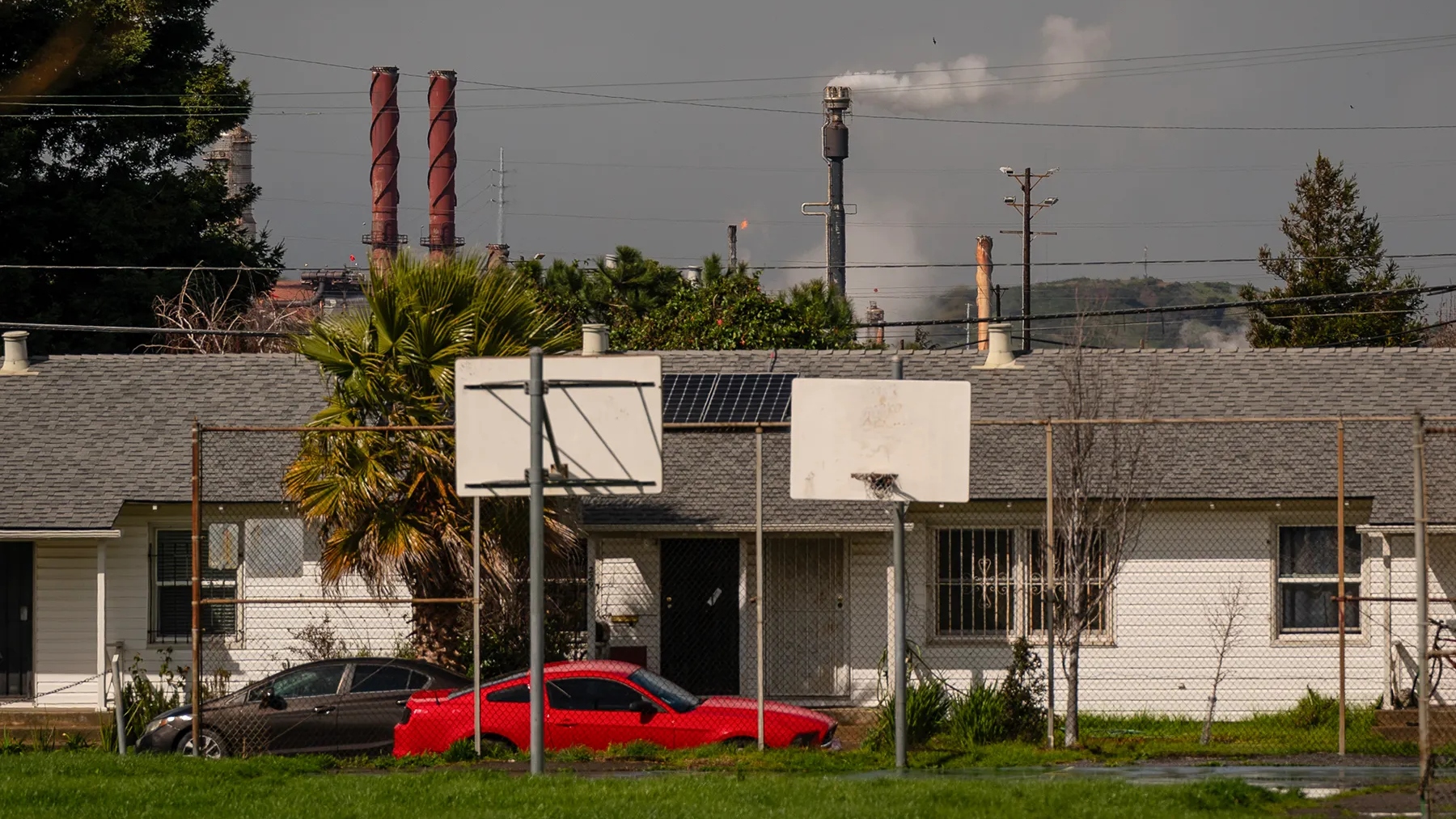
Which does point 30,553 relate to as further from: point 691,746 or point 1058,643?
point 1058,643

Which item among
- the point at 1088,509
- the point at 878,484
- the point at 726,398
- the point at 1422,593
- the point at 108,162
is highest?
the point at 108,162

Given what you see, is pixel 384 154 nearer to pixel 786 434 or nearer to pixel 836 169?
pixel 836 169

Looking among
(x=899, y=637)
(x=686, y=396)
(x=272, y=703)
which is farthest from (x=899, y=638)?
(x=686, y=396)

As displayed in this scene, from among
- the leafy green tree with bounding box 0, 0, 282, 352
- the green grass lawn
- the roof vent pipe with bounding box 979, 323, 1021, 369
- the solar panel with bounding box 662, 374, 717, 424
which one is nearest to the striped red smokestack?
the leafy green tree with bounding box 0, 0, 282, 352

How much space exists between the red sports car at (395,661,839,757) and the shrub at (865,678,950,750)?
17.8 inches

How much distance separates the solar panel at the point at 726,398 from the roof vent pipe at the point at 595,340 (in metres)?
1.08

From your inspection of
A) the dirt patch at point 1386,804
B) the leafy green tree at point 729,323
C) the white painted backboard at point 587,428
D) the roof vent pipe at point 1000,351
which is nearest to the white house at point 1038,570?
the roof vent pipe at point 1000,351

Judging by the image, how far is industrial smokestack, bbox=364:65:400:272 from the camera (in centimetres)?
6938

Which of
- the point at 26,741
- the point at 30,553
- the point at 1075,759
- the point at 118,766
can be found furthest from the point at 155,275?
the point at 1075,759

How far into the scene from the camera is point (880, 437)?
12797 millimetres

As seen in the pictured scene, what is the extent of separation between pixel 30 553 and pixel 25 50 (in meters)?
23.5

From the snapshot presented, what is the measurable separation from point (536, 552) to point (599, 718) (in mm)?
3637

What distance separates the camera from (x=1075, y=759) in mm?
13453

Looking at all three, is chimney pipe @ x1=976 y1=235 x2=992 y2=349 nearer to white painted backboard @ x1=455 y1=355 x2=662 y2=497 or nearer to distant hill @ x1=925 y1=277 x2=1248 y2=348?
distant hill @ x1=925 y1=277 x2=1248 y2=348
